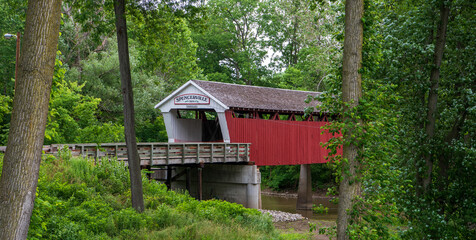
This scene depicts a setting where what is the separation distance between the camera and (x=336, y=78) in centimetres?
823

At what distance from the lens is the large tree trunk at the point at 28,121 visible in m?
5.24

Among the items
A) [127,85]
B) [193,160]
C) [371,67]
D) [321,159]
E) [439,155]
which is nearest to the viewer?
[371,67]

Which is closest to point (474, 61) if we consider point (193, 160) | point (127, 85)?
point (127, 85)

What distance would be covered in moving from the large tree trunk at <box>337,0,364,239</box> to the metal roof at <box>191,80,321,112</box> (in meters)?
14.4

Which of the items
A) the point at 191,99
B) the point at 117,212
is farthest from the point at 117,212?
the point at 191,99

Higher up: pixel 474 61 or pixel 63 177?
pixel 474 61

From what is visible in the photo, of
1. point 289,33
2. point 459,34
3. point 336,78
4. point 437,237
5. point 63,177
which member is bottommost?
point 437,237

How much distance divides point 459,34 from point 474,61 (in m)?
1.02

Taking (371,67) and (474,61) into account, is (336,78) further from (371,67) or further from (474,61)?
(474,61)

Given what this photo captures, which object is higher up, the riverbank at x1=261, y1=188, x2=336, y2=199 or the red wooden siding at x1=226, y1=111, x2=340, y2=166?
the red wooden siding at x1=226, y1=111, x2=340, y2=166

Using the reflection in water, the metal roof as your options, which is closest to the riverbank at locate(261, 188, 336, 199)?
the reflection in water

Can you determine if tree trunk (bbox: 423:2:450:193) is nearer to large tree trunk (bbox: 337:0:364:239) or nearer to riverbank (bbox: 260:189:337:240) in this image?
riverbank (bbox: 260:189:337:240)

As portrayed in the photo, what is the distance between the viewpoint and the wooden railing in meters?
16.4

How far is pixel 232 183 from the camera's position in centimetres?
2342
